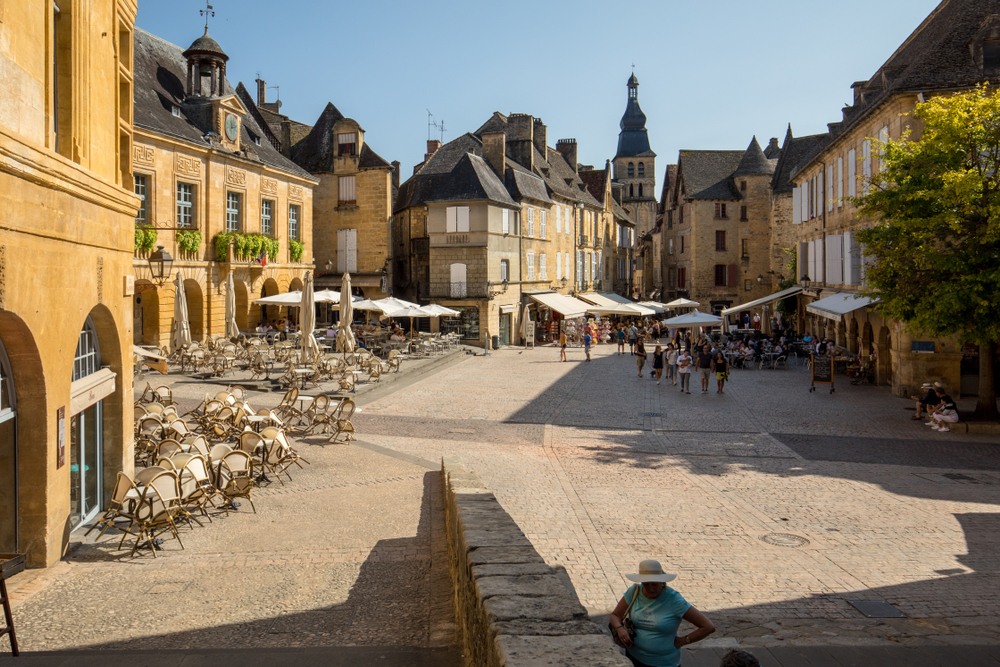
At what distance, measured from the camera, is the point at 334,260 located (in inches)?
1638

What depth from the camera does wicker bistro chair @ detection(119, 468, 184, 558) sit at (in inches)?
322

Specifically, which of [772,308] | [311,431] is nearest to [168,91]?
[311,431]

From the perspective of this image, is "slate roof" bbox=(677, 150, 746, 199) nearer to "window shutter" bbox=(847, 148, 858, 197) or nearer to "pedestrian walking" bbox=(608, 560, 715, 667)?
"window shutter" bbox=(847, 148, 858, 197)

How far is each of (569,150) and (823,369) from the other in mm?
38223

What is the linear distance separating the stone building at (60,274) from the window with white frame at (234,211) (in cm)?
2128

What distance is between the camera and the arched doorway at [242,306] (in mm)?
31609

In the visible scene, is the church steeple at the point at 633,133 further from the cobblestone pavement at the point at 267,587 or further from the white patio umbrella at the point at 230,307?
the cobblestone pavement at the point at 267,587

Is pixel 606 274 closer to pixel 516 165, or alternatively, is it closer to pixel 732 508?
pixel 516 165

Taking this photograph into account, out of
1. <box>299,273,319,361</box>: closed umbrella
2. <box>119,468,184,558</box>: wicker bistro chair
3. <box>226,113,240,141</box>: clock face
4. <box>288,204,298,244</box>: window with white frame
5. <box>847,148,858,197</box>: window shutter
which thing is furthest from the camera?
<box>288,204,298,244</box>: window with white frame

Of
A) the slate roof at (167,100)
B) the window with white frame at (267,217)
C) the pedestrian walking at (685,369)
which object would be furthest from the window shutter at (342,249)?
the pedestrian walking at (685,369)

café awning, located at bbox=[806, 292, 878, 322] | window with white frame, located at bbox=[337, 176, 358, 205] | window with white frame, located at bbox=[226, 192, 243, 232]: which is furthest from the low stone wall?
window with white frame, located at bbox=[337, 176, 358, 205]

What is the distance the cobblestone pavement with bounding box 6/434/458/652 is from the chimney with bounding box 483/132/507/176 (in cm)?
3465

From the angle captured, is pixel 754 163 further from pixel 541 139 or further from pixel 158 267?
pixel 158 267

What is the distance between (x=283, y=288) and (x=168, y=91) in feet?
28.7
